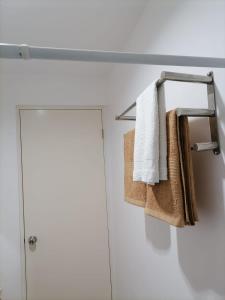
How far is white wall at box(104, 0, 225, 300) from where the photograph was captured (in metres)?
0.79

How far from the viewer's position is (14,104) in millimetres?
2125

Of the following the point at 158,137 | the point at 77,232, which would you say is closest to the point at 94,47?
the point at 158,137

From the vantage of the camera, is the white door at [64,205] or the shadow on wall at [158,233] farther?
the white door at [64,205]

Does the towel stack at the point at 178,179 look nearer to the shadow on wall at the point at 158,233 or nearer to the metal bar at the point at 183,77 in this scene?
the metal bar at the point at 183,77

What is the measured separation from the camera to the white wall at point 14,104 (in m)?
2.01

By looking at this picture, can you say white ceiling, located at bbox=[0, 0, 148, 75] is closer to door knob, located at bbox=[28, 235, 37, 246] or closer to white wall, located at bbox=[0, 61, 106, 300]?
white wall, located at bbox=[0, 61, 106, 300]

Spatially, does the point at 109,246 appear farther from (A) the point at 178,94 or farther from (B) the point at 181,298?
(A) the point at 178,94

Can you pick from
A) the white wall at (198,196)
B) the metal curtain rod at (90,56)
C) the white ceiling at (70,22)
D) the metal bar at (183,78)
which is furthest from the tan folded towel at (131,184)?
the white ceiling at (70,22)

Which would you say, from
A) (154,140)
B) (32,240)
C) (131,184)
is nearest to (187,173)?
(154,140)

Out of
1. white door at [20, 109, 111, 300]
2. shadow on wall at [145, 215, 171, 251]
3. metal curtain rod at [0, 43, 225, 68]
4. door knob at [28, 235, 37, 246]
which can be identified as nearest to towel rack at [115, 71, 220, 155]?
metal curtain rod at [0, 43, 225, 68]

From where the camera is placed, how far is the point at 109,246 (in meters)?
2.27

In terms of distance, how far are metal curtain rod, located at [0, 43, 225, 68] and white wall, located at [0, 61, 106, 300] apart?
5.10 ft

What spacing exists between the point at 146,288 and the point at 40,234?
42.1 inches

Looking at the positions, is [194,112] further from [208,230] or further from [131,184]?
[131,184]
